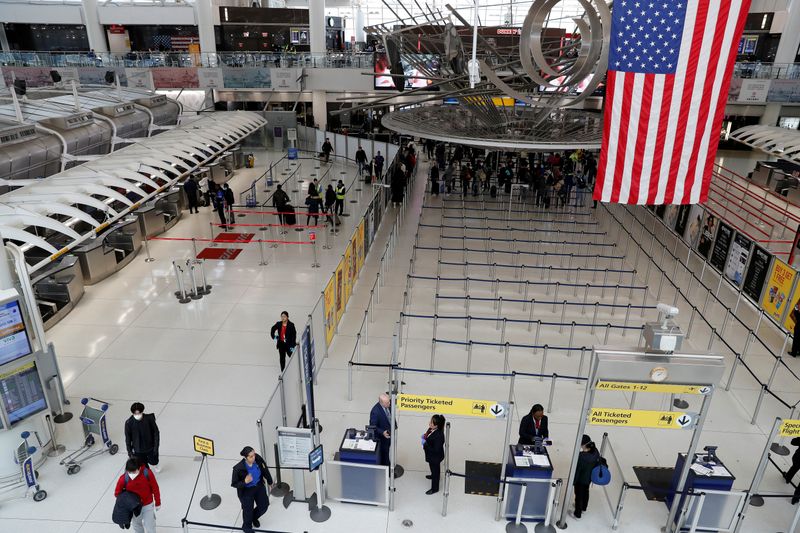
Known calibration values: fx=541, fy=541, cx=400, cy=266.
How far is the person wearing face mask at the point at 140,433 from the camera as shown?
6992 mm

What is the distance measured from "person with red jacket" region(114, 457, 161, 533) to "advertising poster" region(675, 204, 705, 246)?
15338mm

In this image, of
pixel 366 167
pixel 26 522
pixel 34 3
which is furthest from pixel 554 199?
pixel 34 3

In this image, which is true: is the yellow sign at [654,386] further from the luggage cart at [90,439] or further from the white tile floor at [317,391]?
the luggage cart at [90,439]

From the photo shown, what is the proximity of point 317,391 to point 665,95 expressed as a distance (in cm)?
718

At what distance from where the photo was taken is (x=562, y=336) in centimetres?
1171

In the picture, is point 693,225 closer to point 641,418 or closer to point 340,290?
point 340,290

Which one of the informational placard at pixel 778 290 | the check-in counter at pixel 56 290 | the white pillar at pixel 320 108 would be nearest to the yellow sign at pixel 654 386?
the informational placard at pixel 778 290

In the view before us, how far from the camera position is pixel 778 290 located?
1184 cm

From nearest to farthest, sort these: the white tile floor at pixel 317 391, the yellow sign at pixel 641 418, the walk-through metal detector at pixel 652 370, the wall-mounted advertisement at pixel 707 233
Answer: the walk-through metal detector at pixel 652 370
the yellow sign at pixel 641 418
the white tile floor at pixel 317 391
the wall-mounted advertisement at pixel 707 233

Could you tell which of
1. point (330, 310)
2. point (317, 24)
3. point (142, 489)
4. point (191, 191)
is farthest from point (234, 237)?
point (317, 24)

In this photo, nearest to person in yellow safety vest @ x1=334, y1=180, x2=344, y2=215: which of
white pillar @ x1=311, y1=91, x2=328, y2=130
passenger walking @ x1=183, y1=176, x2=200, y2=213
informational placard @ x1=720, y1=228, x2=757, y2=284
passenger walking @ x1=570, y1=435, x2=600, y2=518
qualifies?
passenger walking @ x1=183, y1=176, x2=200, y2=213

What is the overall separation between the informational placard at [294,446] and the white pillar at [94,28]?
41501 millimetres

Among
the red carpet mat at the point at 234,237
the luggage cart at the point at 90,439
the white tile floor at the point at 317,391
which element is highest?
the luggage cart at the point at 90,439

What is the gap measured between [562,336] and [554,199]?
12.6m
